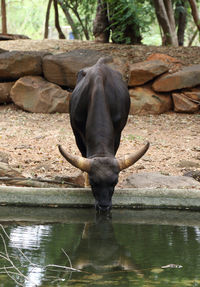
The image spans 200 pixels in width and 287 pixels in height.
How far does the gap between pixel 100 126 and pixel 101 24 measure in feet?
33.5

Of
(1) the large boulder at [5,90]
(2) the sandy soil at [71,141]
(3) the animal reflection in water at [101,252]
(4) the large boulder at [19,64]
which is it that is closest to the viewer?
(3) the animal reflection in water at [101,252]

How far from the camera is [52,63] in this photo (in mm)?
13883

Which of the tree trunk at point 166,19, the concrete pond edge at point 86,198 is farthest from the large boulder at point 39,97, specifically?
the concrete pond edge at point 86,198

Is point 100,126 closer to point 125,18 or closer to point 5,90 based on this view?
point 5,90

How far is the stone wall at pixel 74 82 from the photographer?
1352 cm

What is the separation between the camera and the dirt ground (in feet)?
30.0

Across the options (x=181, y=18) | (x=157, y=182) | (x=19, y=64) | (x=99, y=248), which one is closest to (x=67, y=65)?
(x=19, y=64)

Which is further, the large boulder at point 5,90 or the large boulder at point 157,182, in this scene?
the large boulder at point 5,90

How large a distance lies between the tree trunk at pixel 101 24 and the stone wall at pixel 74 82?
8.60ft

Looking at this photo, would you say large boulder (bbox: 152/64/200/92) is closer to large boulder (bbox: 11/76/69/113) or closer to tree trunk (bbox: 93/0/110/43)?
large boulder (bbox: 11/76/69/113)

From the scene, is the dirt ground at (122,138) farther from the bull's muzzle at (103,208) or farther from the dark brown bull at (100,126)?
the bull's muzzle at (103,208)

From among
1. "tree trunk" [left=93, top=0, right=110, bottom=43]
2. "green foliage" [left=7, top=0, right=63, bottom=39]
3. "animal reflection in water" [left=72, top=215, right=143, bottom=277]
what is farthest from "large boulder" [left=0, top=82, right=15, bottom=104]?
"green foliage" [left=7, top=0, right=63, bottom=39]

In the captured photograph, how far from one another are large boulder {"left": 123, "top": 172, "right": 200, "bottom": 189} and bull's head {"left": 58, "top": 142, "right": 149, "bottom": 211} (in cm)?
131

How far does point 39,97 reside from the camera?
13508 mm
